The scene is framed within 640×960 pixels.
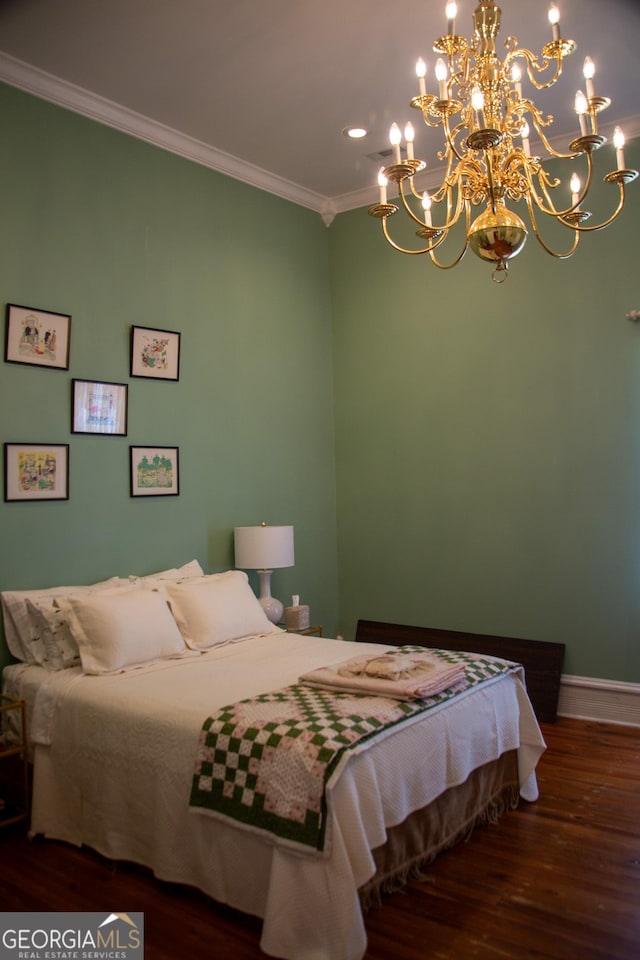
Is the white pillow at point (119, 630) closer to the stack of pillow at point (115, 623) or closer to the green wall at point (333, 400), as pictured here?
the stack of pillow at point (115, 623)

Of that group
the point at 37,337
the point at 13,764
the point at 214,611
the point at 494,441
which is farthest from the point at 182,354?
the point at 13,764

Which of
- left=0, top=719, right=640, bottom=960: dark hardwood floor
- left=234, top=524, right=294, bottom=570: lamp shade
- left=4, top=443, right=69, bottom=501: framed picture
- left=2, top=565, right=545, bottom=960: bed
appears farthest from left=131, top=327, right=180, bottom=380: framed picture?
left=0, top=719, right=640, bottom=960: dark hardwood floor

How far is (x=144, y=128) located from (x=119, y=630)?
2.67 meters

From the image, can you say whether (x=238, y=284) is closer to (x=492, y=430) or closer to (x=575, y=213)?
(x=492, y=430)

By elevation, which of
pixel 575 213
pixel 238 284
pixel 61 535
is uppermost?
pixel 238 284

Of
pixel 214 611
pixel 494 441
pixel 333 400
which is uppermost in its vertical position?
pixel 333 400

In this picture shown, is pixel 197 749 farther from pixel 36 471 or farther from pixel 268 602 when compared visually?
pixel 268 602

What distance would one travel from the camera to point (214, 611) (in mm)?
3719

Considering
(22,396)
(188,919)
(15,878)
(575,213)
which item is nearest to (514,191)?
(575,213)

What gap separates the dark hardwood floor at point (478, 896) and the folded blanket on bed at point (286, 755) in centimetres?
37

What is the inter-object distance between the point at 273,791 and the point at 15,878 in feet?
3.60

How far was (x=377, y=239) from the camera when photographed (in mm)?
5250

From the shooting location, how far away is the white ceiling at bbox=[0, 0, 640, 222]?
3201 mm

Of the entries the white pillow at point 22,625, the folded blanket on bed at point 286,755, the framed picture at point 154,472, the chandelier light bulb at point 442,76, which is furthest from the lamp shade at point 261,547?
the chandelier light bulb at point 442,76
